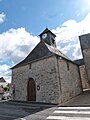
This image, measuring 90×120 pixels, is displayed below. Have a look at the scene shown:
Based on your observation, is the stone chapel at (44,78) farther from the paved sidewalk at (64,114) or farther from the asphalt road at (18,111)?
the paved sidewalk at (64,114)

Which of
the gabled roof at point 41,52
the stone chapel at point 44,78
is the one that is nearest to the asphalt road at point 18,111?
the stone chapel at point 44,78

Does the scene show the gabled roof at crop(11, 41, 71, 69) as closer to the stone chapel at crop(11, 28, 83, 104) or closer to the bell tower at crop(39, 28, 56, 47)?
the stone chapel at crop(11, 28, 83, 104)

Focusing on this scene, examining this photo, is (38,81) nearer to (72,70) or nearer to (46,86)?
(46,86)

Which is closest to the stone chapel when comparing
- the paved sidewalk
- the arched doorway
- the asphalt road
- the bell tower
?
the arched doorway

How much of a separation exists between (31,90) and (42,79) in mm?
2159

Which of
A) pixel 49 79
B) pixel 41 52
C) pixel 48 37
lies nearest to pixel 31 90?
pixel 49 79

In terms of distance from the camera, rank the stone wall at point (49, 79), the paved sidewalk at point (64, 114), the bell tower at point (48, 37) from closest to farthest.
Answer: the paved sidewalk at point (64, 114) → the stone wall at point (49, 79) → the bell tower at point (48, 37)

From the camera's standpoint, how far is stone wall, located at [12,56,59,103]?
44.3ft

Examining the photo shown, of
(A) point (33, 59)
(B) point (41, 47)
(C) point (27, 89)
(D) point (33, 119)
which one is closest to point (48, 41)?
(B) point (41, 47)

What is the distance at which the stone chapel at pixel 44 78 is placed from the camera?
13.6 m

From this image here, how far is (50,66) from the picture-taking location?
14328 mm

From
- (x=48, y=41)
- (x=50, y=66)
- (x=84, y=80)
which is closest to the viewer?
(x=50, y=66)

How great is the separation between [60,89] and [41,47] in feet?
20.1

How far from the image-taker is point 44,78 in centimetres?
1454
